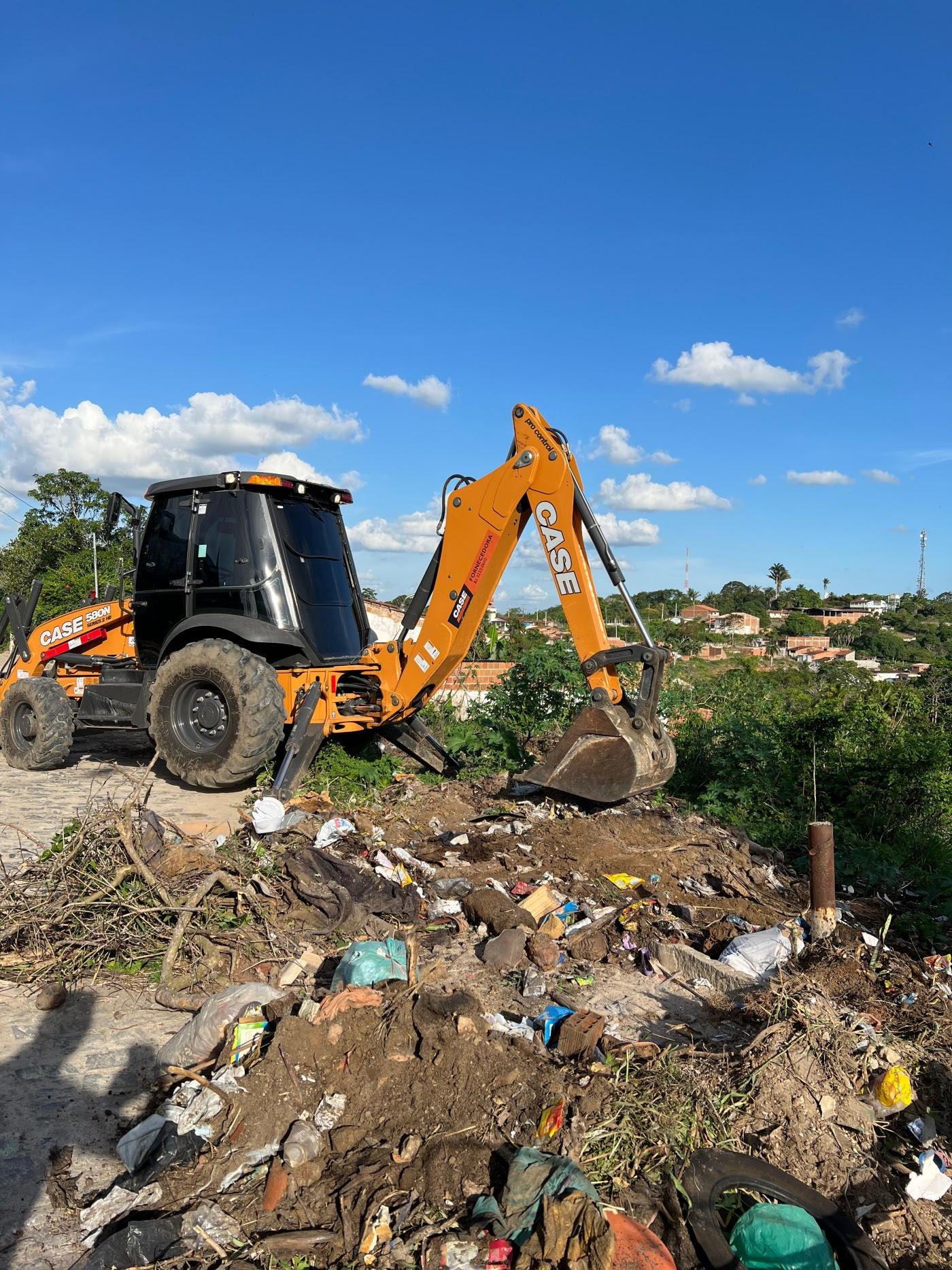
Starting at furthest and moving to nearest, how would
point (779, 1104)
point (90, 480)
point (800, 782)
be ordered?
point (90, 480) → point (800, 782) → point (779, 1104)

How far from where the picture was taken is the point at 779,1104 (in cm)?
292

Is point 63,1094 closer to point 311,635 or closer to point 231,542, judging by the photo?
point 311,635

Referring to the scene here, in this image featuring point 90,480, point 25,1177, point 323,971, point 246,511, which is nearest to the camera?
point 25,1177

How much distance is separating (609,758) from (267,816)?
2149 mm

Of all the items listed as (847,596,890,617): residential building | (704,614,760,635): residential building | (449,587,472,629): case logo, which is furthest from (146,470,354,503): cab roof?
(847,596,890,617): residential building

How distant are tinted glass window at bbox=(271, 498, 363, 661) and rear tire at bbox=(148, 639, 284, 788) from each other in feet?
2.02

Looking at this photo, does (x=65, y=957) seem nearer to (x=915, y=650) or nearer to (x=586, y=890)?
(x=586, y=890)

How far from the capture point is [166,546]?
7254 mm

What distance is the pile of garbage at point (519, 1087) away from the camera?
8.00ft

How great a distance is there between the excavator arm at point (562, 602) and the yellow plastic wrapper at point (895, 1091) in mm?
2504

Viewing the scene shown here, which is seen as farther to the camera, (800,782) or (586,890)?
(800,782)

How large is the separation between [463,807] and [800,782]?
9.93 ft

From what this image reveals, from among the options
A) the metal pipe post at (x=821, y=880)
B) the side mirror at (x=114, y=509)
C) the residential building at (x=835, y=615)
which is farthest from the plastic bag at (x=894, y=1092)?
the residential building at (x=835, y=615)

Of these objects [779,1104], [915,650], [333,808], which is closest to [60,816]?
[333,808]
